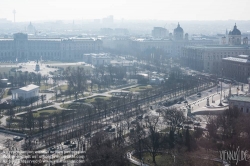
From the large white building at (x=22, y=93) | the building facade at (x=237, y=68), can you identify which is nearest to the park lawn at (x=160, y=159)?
the large white building at (x=22, y=93)

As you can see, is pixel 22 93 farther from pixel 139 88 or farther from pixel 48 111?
pixel 139 88

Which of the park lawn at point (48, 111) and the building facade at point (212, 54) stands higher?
the building facade at point (212, 54)

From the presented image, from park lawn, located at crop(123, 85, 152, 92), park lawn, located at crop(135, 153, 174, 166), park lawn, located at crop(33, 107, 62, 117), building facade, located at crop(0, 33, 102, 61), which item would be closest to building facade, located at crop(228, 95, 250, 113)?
park lawn, located at crop(135, 153, 174, 166)

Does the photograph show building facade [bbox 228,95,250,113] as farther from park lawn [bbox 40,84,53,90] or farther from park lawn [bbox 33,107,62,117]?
park lawn [bbox 40,84,53,90]

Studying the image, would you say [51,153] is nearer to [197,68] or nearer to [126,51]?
[197,68]

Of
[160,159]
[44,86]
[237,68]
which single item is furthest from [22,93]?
[237,68]

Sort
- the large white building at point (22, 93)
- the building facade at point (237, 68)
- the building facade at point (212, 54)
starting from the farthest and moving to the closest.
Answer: the building facade at point (212, 54) < the building facade at point (237, 68) < the large white building at point (22, 93)

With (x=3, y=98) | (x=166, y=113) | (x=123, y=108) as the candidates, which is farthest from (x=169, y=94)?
(x=3, y=98)

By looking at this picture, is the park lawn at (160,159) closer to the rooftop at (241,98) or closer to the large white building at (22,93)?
the rooftop at (241,98)
